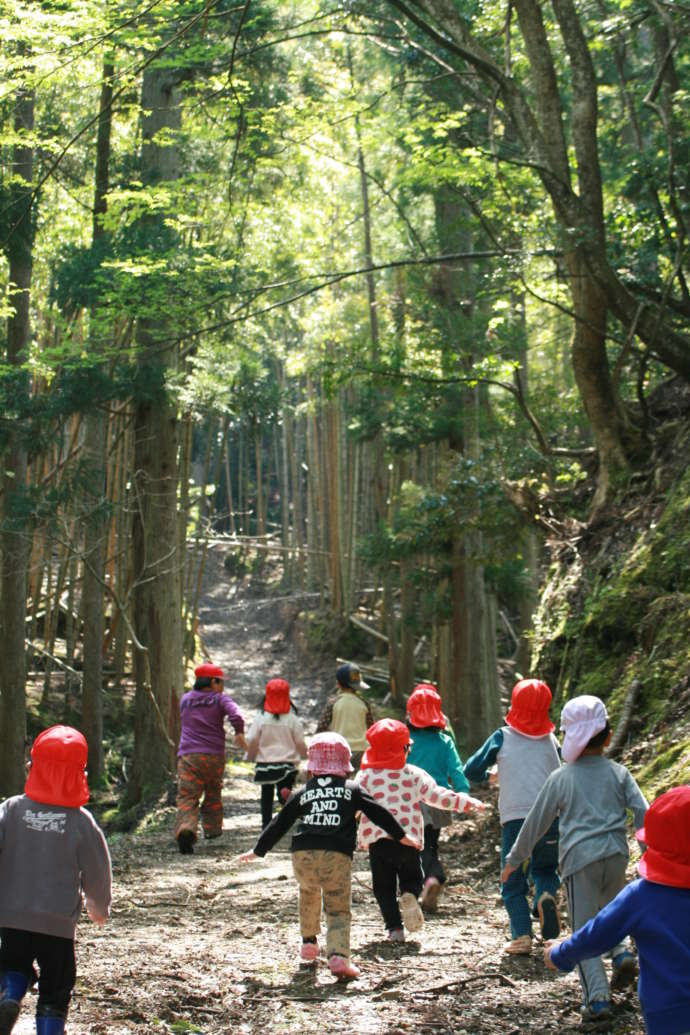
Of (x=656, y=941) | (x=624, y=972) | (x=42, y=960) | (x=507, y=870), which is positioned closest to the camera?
(x=656, y=941)

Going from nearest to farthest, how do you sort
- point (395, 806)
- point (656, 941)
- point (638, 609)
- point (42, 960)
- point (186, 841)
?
point (656, 941), point (42, 960), point (395, 806), point (638, 609), point (186, 841)

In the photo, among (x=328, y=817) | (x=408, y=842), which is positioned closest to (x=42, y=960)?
(x=328, y=817)

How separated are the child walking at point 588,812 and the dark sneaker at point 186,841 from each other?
5.68 metres

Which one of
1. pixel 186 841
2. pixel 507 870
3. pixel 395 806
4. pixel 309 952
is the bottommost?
pixel 186 841

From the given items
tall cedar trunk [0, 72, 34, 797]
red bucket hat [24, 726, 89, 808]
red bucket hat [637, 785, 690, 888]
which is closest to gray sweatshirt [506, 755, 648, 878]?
red bucket hat [637, 785, 690, 888]

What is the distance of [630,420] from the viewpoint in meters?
11.4

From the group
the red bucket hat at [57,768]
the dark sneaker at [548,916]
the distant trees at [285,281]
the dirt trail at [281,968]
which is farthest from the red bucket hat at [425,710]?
the distant trees at [285,281]

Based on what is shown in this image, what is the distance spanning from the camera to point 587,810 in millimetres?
4668

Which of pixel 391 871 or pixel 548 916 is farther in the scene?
pixel 391 871

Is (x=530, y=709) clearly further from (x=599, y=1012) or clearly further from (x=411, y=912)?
(x=599, y=1012)

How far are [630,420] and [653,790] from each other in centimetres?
566

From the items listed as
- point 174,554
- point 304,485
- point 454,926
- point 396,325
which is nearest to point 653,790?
point 454,926

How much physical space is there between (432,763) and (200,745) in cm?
350

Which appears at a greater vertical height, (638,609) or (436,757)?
(638,609)
